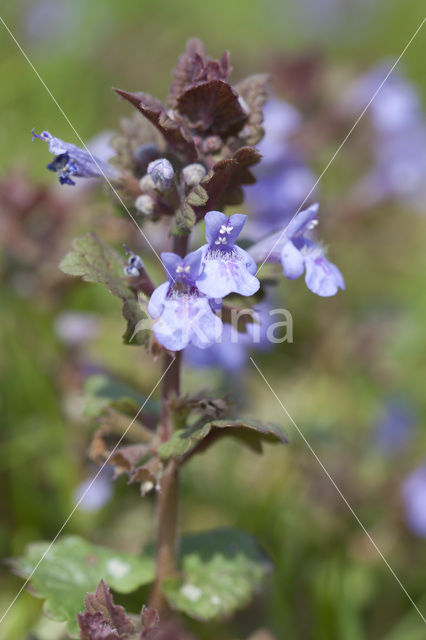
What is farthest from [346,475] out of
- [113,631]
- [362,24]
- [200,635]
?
[362,24]

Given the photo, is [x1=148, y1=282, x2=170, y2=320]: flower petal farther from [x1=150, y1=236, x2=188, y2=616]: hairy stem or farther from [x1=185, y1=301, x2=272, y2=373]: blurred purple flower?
[x1=185, y1=301, x2=272, y2=373]: blurred purple flower

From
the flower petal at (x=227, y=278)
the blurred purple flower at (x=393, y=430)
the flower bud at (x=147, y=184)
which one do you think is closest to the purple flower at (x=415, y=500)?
the blurred purple flower at (x=393, y=430)

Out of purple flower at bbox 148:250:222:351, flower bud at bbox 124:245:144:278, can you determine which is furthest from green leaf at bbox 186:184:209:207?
flower bud at bbox 124:245:144:278

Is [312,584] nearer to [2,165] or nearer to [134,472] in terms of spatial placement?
[134,472]

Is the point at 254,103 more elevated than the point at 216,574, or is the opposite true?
the point at 254,103

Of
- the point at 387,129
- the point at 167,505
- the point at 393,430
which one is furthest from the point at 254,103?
the point at 387,129

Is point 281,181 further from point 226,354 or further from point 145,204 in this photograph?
point 145,204
